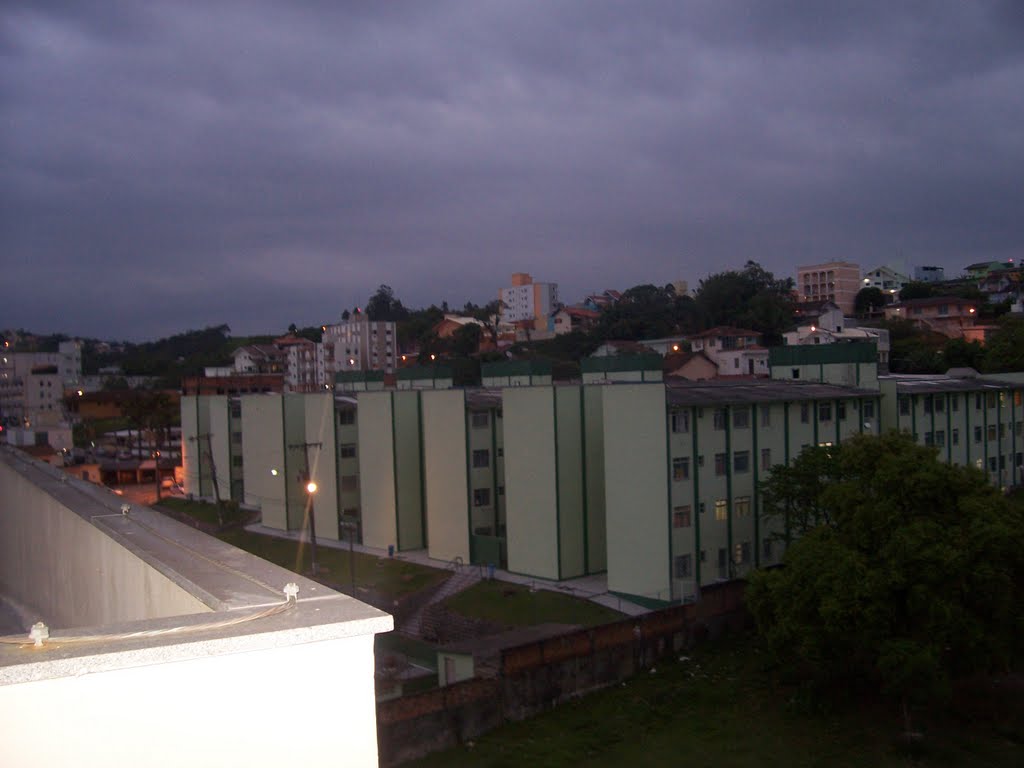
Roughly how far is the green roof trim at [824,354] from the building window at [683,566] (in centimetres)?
960

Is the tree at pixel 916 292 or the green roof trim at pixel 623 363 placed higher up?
the tree at pixel 916 292

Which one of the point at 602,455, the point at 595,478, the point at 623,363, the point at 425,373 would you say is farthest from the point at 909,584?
the point at 425,373

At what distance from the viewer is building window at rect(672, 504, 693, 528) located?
1889cm

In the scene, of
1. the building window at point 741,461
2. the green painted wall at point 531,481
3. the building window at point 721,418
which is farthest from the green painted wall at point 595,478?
the building window at point 741,461

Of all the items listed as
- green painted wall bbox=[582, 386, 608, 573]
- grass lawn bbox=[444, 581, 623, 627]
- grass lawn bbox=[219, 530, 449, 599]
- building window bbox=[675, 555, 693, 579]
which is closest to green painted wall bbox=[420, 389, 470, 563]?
grass lawn bbox=[219, 530, 449, 599]

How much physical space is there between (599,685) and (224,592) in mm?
13648

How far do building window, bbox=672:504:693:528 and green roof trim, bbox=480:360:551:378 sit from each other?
16345 mm

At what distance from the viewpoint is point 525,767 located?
1238cm

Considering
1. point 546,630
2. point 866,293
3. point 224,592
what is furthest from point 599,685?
point 866,293

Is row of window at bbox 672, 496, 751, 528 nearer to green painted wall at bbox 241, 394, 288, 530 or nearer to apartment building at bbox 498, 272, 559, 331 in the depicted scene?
green painted wall at bbox 241, 394, 288, 530

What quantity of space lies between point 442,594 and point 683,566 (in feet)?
21.4

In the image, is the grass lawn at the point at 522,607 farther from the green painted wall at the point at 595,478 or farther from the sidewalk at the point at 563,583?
the green painted wall at the point at 595,478

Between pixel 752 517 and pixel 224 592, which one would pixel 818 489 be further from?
pixel 224 592

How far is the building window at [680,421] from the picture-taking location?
19.0 m
